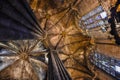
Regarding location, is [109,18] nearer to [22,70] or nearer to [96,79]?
[96,79]

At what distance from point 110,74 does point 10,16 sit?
8.62 metres

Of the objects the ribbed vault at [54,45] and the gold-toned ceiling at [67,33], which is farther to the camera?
the gold-toned ceiling at [67,33]

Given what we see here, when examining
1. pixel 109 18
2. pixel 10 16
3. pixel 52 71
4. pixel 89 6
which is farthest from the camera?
pixel 89 6

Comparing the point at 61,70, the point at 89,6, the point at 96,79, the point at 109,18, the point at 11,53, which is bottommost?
the point at 96,79

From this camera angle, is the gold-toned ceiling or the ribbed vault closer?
the ribbed vault

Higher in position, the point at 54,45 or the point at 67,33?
the point at 67,33

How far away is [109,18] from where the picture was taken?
12125mm

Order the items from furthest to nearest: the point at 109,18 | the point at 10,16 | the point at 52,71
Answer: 1. the point at 109,18
2. the point at 52,71
3. the point at 10,16

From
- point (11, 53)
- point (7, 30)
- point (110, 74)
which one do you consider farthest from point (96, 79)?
point (7, 30)

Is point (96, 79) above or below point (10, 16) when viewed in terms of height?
below

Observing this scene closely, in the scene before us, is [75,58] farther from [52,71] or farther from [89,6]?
[52,71]

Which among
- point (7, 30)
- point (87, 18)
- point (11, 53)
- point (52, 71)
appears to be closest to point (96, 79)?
point (87, 18)

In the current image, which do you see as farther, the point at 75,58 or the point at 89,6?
the point at 75,58

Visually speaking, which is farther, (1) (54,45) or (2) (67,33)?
(1) (54,45)
